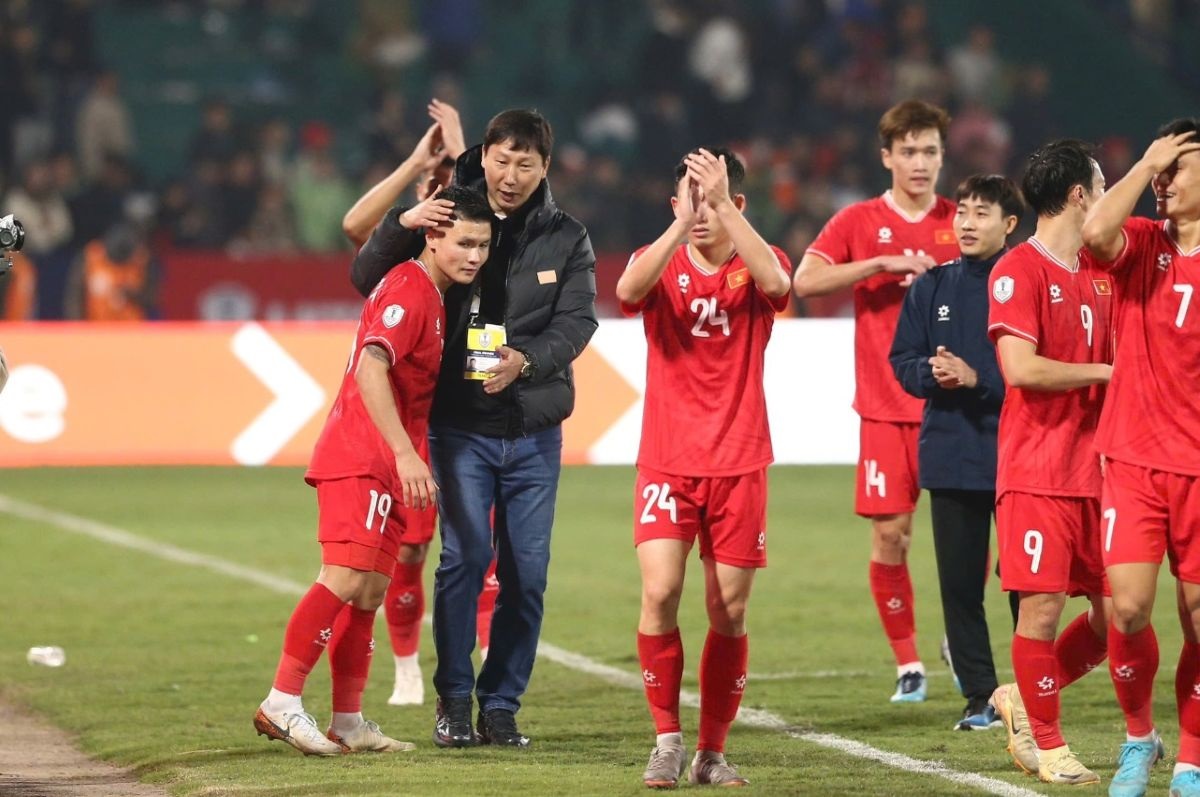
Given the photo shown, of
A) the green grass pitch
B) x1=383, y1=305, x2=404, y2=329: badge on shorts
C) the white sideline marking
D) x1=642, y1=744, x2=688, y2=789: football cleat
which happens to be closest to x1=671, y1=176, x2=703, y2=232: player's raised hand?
x1=383, y1=305, x2=404, y2=329: badge on shorts

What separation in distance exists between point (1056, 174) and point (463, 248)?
195 cm

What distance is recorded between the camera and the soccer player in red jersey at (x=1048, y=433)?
241 inches

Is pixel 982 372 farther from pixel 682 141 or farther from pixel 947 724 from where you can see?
pixel 682 141

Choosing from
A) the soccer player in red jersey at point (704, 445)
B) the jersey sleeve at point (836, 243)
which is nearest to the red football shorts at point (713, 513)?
the soccer player in red jersey at point (704, 445)

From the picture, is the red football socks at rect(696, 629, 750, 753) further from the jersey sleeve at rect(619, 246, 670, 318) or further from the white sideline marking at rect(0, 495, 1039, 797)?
the jersey sleeve at rect(619, 246, 670, 318)

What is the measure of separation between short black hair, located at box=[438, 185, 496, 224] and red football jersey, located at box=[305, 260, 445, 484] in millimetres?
259

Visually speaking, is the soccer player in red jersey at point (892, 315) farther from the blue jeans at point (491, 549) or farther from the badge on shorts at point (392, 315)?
the badge on shorts at point (392, 315)

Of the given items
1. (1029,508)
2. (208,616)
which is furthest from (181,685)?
(1029,508)

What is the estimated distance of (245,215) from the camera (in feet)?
65.4

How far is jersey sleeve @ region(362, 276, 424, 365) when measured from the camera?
6.46m

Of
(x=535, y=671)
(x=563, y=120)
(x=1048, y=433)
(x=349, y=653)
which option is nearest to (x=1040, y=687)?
(x=1048, y=433)

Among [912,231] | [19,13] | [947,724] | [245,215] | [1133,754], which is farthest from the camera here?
[19,13]

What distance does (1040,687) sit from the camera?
6.18 m

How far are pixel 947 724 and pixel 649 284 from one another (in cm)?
228
